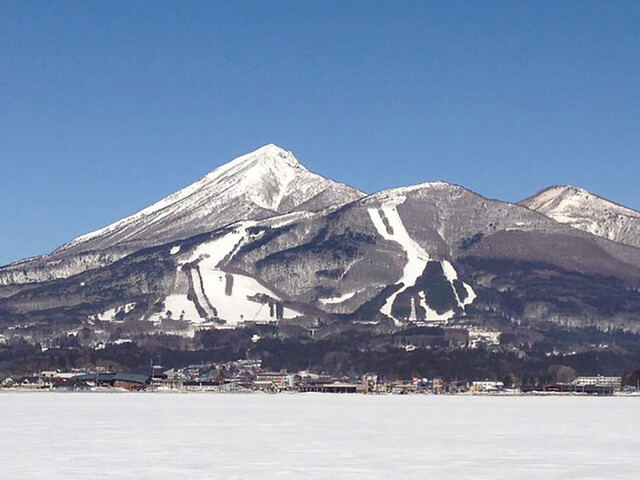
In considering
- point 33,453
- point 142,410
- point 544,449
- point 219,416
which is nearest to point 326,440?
point 544,449

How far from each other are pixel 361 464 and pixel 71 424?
2945 cm

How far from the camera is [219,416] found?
9169 centimetres

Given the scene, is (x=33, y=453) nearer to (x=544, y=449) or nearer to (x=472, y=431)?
(x=544, y=449)

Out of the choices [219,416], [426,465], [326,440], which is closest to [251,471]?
[426,465]

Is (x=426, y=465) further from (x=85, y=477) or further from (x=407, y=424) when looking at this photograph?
(x=407, y=424)

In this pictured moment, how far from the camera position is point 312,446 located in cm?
6109

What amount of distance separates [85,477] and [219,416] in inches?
1738

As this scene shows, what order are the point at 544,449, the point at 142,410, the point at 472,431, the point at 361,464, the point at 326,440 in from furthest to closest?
the point at 142,410, the point at 472,431, the point at 326,440, the point at 544,449, the point at 361,464

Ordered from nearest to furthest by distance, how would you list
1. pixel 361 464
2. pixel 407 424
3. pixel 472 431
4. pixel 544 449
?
pixel 361 464
pixel 544 449
pixel 472 431
pixel 407 424

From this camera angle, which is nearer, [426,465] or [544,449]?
[426,465]

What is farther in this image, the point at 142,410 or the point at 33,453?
the point at 142,410

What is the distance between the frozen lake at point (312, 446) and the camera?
50156 millimetres

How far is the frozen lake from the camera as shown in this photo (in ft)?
165

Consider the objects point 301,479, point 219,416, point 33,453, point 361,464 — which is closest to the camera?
point 301,479
